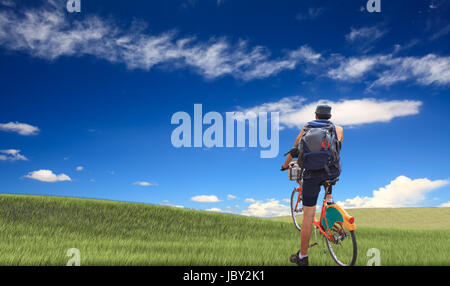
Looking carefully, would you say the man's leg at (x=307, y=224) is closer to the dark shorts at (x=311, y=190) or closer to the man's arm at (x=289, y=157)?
the dark shorts at (x=311, y=190)

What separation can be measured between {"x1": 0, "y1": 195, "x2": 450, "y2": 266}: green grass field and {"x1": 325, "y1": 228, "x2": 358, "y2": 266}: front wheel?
0.86ft

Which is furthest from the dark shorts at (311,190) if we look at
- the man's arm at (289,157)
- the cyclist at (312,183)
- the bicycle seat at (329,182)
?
the man's arm at (289,157)

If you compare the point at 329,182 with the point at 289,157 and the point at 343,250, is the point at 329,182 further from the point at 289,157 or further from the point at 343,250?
the point at 343,250

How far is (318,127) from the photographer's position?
249 inches

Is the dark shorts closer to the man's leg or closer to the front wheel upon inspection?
the man's leg

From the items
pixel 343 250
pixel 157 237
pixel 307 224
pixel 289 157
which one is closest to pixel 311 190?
pixel 307 224

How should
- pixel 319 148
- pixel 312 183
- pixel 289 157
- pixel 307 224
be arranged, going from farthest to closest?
1. pixel 289 157
2. pixel 307 224
3. pixel 312 183
4. pixel 319 148

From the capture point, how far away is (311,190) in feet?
20.7

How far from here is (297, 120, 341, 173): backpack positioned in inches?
242

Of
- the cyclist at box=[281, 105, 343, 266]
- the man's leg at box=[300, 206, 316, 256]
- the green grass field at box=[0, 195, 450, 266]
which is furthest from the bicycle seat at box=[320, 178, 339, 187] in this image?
the green grass field at box=[0, 195, 450, 266]

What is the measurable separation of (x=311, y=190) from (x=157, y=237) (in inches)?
319

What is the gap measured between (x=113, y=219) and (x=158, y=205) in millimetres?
2518
